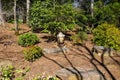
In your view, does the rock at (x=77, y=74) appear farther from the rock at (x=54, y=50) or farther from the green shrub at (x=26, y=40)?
the green shrub at (x=26, y=40)

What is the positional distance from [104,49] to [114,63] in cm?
123

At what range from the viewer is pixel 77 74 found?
9484 mm

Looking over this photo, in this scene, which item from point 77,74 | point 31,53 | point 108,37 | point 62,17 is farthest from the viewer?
point 62,17

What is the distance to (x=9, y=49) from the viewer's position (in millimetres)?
13086

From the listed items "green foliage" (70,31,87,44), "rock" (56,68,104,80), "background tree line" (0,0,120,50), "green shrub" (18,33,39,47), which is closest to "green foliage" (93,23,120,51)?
"green foliage" (70,31,87,44)

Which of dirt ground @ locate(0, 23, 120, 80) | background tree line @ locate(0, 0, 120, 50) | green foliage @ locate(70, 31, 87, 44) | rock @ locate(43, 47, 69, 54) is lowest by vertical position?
dirt ground @ locate(0, 23, 120, 80)

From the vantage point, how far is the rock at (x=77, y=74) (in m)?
9.34

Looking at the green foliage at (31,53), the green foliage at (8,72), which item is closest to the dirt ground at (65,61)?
the green foliage at (31,53)

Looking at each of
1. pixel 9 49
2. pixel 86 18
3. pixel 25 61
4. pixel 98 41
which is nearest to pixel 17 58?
pixel 25 61

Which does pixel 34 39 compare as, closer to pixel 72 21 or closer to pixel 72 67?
pixel 72 21

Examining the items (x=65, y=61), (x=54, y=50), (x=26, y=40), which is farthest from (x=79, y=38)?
(x=65, y=61)

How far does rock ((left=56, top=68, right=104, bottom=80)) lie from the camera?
934 centimetres

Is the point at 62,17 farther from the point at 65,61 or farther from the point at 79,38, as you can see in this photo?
the point at 65,61

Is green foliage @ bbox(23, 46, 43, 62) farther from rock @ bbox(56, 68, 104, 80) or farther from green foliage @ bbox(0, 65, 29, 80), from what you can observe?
rock @ bbox(56, 68, 104, 80)
